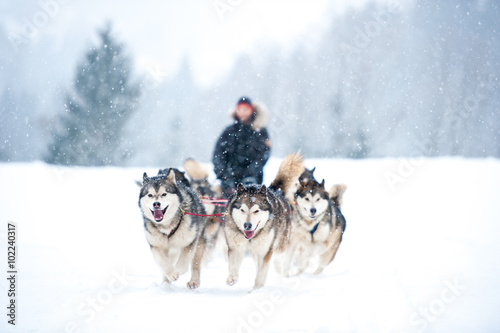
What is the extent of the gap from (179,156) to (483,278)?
A: 81.6 feet

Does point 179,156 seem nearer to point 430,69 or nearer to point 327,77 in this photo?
point 327,77

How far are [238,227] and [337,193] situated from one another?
193cm

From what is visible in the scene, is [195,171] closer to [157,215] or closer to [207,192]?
[207,192]

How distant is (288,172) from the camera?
4.88 m

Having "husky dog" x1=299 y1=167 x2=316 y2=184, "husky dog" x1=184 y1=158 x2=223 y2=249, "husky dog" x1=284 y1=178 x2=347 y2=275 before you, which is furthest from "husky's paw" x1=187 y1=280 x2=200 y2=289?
"husky dog" x1=299 y1=167 x2=316 y2=184

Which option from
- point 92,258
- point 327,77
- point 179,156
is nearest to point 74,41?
point 179,156

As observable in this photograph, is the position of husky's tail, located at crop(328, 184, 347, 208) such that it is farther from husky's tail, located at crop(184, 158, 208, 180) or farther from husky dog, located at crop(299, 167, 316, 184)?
husky's tail, located at crop(184, 158, 208, 180)

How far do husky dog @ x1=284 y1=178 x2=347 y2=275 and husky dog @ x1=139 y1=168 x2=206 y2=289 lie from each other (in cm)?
127

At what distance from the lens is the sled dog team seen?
3744mm

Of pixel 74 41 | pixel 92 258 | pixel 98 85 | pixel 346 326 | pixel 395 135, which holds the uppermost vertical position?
pixel 74 41

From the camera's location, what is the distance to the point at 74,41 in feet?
114

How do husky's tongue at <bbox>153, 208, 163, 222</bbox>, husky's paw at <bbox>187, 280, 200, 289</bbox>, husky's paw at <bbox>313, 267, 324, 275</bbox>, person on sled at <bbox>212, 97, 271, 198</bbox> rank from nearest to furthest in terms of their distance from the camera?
husky's tongue at <bbox>153, 208, 163, 222</bbox>
husky's paw at <bbox>187, 280, 200, 289</bbox>
husky's paw at <bbox>313, 267, 324, 275</bbox>
person on sled at <bbox>212, 97, 271, 198</bbox>

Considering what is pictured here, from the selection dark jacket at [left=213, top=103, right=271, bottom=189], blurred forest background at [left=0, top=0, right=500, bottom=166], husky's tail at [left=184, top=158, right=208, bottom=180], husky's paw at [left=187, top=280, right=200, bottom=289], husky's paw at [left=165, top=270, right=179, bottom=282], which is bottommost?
husky's paw at [left=187, top=280, right=200, bottom=289]

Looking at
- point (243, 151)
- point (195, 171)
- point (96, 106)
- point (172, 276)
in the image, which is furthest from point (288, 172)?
point (96, 106)
